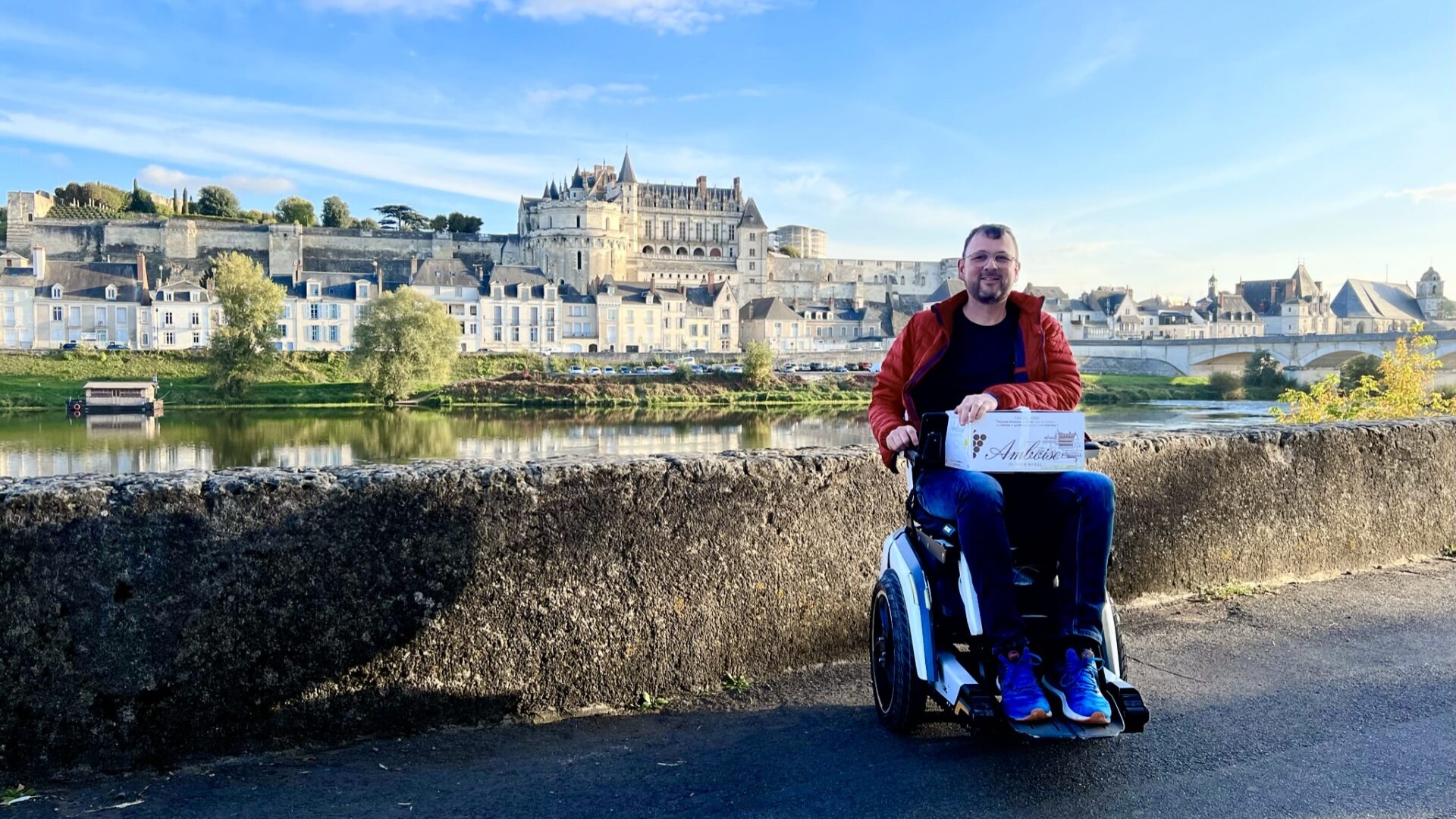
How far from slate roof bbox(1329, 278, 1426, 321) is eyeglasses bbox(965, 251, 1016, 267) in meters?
98.4

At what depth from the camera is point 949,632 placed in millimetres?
3389

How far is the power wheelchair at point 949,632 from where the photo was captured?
10.1 feet

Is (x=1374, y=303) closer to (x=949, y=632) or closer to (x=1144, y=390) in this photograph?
(x=1144, y=390)

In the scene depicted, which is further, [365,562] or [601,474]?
[601,474]

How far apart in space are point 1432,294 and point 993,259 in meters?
111

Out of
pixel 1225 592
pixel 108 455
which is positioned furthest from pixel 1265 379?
pixel 1225 592

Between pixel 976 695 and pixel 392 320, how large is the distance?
52.7m

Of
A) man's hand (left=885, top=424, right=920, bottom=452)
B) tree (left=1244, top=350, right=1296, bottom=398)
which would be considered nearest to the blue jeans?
man's hand (left=885, top=424, right=920, bottom=452)

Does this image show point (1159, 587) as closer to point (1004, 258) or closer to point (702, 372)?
point (1004, 258)

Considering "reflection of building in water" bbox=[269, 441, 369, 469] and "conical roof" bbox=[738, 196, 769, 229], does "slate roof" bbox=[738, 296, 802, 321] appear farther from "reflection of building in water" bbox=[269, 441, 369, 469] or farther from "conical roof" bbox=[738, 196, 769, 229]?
"reflection of building in water" bbox=[269, 441, 369, 469]

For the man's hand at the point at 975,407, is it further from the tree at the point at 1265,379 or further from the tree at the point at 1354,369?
the tree at the point at 1265,379

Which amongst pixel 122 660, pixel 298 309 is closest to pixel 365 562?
pixel 122 660

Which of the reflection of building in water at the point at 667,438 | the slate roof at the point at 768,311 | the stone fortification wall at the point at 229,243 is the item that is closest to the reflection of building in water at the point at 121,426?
the reflection of building in water at the point at 667,438

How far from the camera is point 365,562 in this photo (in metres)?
3.49
